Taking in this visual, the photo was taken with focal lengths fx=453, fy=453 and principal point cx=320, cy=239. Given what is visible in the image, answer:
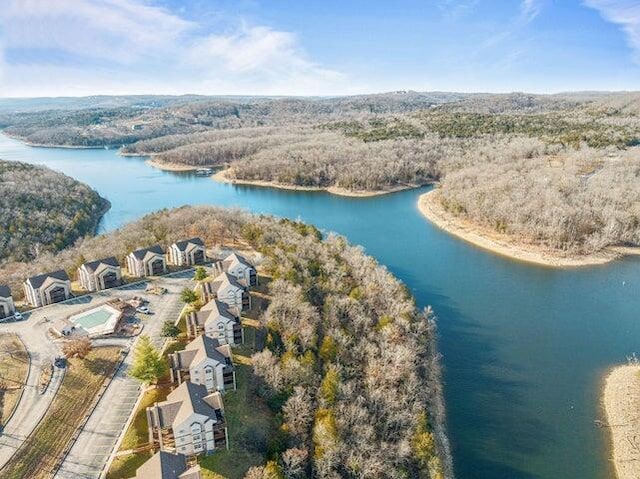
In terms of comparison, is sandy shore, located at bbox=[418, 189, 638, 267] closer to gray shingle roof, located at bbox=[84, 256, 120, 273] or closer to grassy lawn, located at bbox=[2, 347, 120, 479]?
gray shingle roof, located at bbox=[84, 256, 120, 273]

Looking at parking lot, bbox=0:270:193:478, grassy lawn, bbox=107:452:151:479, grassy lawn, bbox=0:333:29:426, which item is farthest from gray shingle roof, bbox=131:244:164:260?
grassy lawn, bbox=107:452:151:479

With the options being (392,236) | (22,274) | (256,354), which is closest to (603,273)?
(392,236)

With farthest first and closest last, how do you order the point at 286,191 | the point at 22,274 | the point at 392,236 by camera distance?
the point at 286,191, the point at 392,236, the point at 22,274

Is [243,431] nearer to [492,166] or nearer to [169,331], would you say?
[169,331]

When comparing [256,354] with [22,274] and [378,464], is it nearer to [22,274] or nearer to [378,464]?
[378,464]

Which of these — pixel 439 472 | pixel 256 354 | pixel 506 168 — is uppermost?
pixel 506 168

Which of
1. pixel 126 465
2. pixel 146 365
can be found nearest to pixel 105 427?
pixel 126 465
